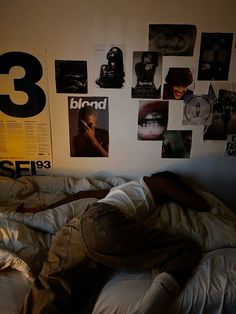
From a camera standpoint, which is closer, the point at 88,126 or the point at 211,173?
the point at 88,126

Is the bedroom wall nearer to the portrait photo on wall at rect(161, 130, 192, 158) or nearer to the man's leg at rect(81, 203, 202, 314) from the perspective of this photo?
the portrait photo on wall at rect(161, 130, 192, 158)

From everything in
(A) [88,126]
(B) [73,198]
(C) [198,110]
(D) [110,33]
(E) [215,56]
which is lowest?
(B) [73,198]

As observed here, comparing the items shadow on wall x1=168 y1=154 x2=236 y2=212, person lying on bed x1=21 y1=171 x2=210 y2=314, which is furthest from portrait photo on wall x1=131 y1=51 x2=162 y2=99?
person lying on bed x1=21 y1=171 x2=210 y2=314

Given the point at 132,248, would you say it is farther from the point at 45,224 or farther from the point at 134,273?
the point at 45,224

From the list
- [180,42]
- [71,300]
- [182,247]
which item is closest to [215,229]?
[182,247]

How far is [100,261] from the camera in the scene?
102 cm

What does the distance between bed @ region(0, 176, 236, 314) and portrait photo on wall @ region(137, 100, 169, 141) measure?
519 mm

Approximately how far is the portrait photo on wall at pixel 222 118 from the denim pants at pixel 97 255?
896mm

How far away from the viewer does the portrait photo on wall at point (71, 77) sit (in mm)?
1615

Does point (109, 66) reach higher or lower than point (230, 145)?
higher

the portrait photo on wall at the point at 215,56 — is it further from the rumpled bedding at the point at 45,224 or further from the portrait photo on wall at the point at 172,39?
the rumpled bedding at the point at 45,224

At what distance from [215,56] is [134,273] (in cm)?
129

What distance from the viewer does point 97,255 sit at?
1006mm

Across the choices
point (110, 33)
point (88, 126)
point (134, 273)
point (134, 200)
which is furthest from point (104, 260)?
point (110, 33)
